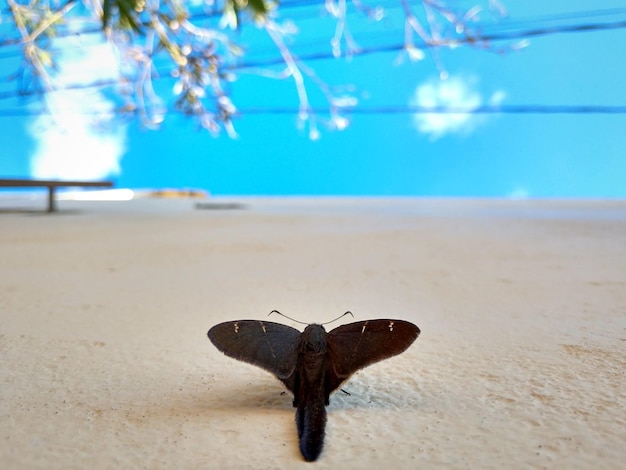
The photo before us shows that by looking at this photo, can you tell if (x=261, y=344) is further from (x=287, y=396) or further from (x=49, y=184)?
Answer: (x=49, y=184)

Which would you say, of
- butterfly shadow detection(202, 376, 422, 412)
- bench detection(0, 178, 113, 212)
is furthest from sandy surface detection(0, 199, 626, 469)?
bench detection(0, 178, 113, 212)

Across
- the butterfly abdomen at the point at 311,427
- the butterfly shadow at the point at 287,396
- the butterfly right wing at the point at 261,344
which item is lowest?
the butterfly abdomen at the point at 311,427

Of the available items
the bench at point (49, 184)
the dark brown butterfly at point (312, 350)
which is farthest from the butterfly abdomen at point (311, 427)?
the bench at point (49, 184)

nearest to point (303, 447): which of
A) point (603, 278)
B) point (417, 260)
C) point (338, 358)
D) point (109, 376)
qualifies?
point (338, 358)

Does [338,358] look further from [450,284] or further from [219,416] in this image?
[450,284]

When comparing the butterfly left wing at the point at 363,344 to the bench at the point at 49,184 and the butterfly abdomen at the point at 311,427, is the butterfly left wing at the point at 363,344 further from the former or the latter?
the bench at the point at 49,184

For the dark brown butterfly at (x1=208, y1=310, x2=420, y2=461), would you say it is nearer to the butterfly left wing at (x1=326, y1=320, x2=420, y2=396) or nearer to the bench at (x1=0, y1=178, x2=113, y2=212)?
the butterfly left wing at (x1=326, y1=320, x2=420, y2=396)

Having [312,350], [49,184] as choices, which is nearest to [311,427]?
[312,350]
